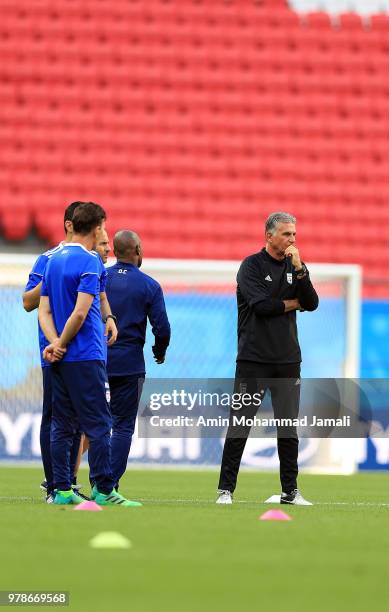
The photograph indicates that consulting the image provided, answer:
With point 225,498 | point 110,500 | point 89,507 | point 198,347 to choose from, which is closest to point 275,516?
point 89,507

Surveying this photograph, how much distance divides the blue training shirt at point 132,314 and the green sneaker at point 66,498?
33.9 inches

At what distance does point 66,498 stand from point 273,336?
4.39ft

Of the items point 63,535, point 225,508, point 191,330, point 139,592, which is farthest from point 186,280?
point 139,592

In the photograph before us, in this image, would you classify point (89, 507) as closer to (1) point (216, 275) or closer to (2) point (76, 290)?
(2) point (76, 290)

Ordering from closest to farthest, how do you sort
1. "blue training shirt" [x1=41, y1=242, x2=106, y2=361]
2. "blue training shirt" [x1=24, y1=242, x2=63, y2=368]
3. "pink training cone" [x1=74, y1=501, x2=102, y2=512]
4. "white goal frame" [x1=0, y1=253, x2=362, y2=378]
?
1. "pink training cone" [x1=74, y1=501, x2=102, y2=512]
2. "blue training shirt" [x1=41, y1=242, x2=106, y2=361]
3. "blue training shirt" [x1=24, y1=242, x2=63, y2=368]
4. "white goal frame" [x1=0, y1=253, x2=362, y2=378]

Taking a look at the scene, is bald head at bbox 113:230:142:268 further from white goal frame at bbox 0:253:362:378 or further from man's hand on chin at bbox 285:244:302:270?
white goal frame at bbox 0:253:362:378

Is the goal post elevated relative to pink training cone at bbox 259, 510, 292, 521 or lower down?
elevated

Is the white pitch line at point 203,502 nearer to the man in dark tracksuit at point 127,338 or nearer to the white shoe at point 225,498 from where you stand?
the white shoe at point 225,498

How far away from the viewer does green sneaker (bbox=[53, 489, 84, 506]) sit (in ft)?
20.3

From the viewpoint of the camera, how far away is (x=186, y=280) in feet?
38.7

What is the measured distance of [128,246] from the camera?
6969 millimetres

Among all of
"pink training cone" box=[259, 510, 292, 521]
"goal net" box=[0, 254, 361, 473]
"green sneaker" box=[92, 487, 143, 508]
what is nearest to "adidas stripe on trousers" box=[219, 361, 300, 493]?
"green sneaker" box=[92, 487, 143, 508]

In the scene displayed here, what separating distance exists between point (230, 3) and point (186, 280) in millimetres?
5671

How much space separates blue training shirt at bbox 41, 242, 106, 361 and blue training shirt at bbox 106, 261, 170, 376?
2.43 feet
